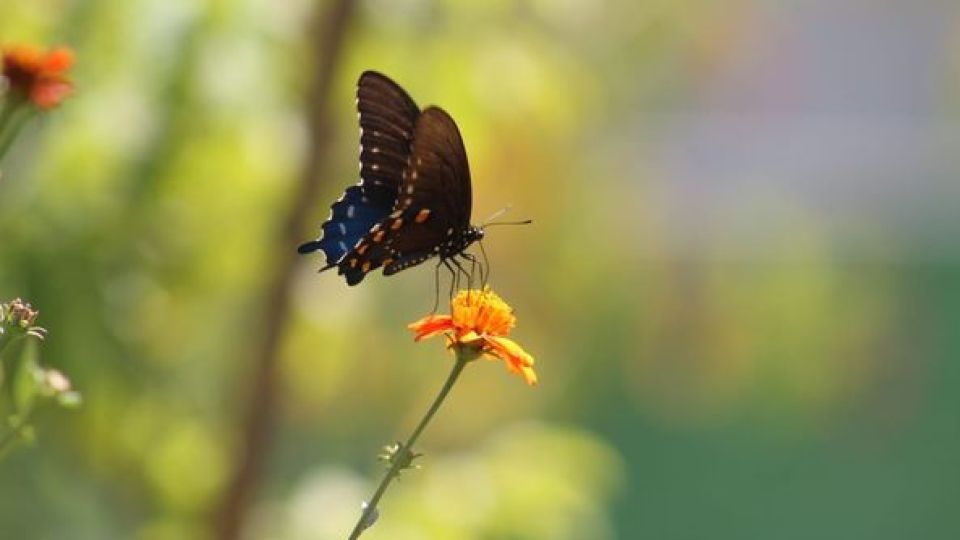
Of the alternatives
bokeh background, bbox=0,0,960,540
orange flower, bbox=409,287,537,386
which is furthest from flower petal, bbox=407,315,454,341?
bokeh background, bbox=0,0,960,540

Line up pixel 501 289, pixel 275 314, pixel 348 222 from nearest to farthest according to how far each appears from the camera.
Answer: pixel 348 222 → pixel 275 314 → pixel 501 289

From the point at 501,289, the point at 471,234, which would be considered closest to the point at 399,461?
the point at 471,234

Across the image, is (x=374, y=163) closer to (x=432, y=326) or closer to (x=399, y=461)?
(x=432, y=326)

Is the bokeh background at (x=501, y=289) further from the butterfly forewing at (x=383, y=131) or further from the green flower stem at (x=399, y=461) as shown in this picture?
the green flower stem at (x=399, y=461)

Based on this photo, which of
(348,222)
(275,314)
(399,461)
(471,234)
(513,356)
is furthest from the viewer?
(275,314)

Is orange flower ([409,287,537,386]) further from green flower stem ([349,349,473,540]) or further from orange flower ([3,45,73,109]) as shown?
orange flower ([3,45,73,109])

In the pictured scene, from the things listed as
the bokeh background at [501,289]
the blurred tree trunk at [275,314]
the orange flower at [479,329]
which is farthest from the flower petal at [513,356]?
the blurred tree trunk at [275,314]

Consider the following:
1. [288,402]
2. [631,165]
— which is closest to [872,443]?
[631,165]
